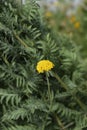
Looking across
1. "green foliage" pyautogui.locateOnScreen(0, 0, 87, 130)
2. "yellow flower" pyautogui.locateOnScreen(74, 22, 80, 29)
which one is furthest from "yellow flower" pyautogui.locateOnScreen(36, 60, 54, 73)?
"yellow flower" pyautogui.locateOnScreen(74, 22, 80, 29)

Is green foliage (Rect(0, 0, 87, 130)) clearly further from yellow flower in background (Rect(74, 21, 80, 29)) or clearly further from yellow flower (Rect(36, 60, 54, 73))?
yellow flower in background (Rect(74, 21, 80, 29))

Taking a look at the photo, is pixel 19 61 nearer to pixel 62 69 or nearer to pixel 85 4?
pixel 62 69

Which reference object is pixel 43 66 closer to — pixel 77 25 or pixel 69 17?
pixel 77 25

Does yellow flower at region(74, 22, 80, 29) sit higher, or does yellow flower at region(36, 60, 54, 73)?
yellow flower at region(74, 22, 80, 29)

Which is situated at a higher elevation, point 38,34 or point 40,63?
point 38,34

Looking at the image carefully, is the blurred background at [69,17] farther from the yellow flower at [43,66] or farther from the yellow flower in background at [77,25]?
the yellow flower at [43,66]

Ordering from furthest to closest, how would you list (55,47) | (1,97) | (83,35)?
(83,35)
(55,47)
(1,97)

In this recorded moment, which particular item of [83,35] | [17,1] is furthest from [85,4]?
[17,1]
